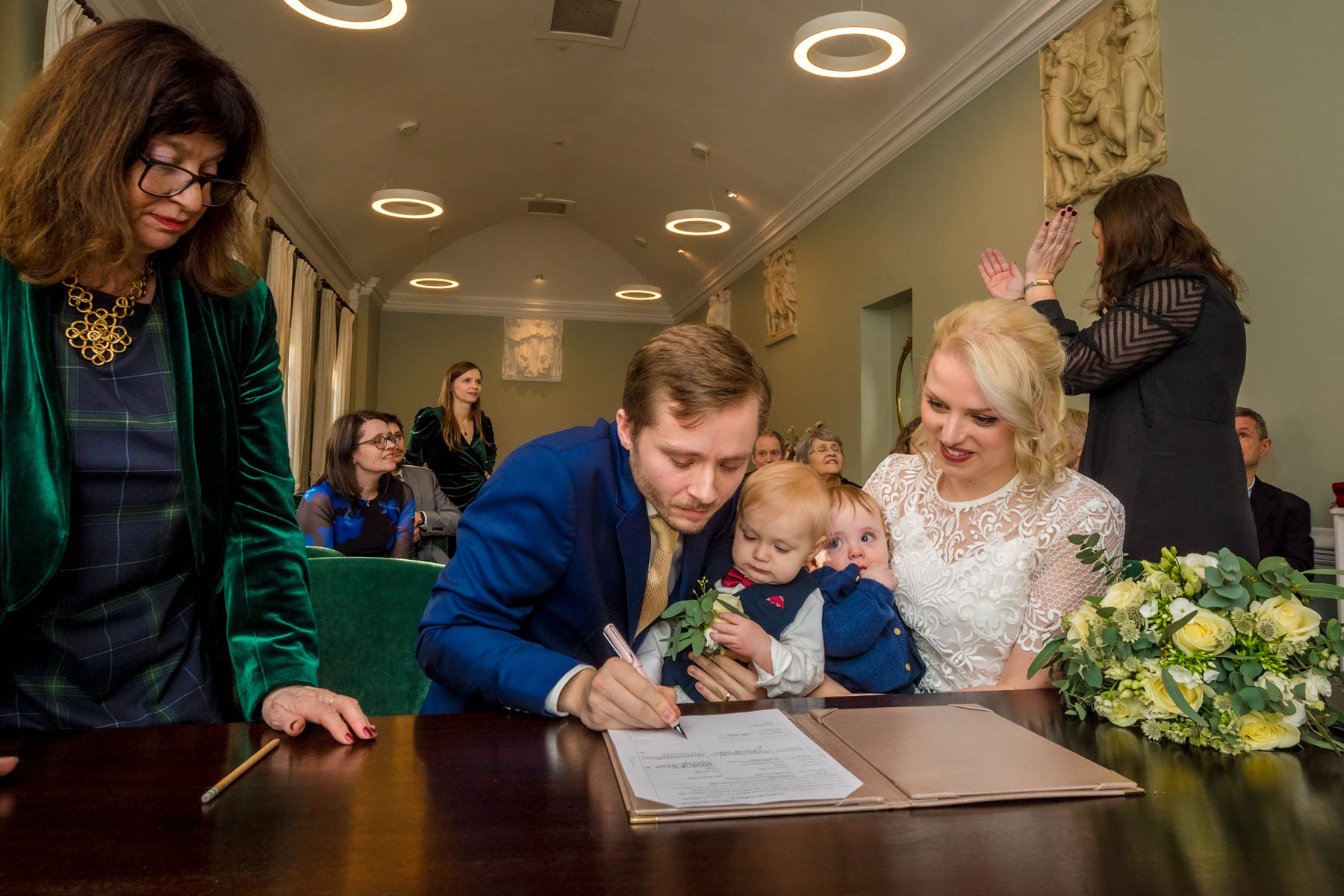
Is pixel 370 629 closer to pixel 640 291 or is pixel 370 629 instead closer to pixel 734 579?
pixel 734 579

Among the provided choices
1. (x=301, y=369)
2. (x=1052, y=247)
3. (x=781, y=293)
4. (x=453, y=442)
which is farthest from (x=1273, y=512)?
(x=301, y=369)

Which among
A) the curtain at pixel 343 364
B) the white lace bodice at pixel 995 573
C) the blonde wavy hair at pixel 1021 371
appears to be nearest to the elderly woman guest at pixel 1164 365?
the blonde wavy hair at pixel 1021 371

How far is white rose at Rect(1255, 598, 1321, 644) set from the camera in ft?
4.42

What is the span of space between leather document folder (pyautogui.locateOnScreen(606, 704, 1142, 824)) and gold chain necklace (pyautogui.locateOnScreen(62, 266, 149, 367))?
107 cm

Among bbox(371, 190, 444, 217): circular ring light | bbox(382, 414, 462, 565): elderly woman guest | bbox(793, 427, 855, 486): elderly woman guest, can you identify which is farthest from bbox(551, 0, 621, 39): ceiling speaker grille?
bbox(382, 414, 462, 565): elderly woman guest

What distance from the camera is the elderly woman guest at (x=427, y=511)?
5.33 m

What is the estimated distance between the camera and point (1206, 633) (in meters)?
1.38

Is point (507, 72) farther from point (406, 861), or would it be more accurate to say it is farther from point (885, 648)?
point (406, 861)

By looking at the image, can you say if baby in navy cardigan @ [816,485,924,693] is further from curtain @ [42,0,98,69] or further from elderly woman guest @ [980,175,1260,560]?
curtain @ [42,0,98,69]

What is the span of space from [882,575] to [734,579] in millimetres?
359

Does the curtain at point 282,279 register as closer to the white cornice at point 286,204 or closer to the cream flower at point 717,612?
the white cornice at point 286,204

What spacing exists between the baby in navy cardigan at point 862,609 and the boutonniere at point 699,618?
11.4 inches

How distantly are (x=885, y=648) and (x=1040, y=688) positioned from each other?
1.15 ft

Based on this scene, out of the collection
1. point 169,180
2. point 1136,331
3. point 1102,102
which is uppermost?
point 1102,102
